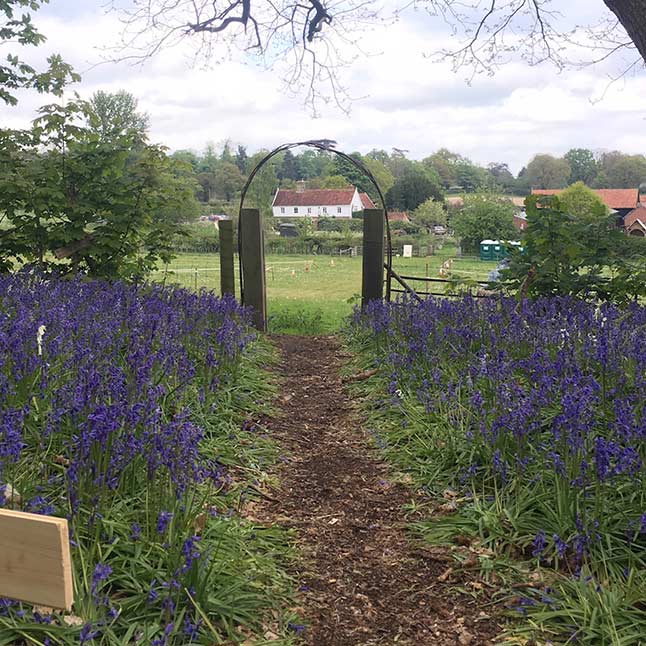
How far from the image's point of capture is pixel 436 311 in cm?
623

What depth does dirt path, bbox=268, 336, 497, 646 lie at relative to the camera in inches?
93.0

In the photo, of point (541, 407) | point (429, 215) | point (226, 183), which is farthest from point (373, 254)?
point (226, 183)

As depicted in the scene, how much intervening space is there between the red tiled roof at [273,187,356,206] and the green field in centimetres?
212

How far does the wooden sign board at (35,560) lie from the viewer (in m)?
1.48

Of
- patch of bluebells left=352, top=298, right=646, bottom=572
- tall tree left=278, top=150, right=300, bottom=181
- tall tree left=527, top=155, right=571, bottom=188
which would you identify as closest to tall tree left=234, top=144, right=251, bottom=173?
tall tree left=278, top=150, right=300, bottom=181

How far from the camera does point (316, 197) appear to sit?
23.7 m

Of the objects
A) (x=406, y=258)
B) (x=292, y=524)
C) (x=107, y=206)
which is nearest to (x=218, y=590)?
(x=292, y=524)

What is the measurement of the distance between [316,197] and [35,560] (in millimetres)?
22769

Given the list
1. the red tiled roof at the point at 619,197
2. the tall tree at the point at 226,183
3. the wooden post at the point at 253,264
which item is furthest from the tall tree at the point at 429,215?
the wooden post at the point at 253,264

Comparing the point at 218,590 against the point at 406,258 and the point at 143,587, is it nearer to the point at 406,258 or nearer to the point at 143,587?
the point at 143,587

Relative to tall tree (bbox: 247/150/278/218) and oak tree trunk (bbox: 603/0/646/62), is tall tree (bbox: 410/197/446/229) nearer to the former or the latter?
tall tree (bbox: 247/150/278/218)

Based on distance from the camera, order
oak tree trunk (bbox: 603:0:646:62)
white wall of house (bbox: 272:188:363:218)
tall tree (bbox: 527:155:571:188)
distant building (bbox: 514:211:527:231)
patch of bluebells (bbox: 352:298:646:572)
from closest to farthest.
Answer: patch of bluebells (bbox: 352:298:646:572) → oak tree trunk (bbox: 603:0:646:62) → distant building (bbox: 514:211:527:231) → tall tree (bbox: 527:155:571:188) → white wall of house (bbox: 272:188:363:218)

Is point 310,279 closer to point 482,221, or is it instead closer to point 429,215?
point 482,221

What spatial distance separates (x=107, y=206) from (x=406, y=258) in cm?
1626
